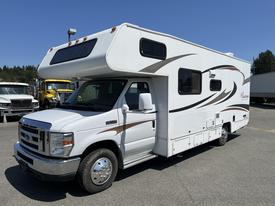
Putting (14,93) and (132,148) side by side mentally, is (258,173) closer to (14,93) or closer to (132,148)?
(132,148)

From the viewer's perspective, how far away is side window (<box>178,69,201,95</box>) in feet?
19.1

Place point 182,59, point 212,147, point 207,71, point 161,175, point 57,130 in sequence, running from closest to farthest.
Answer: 1. point 57,130
2. point 161,175
3. point 182,59
4. point 207,71
5. point 212,147

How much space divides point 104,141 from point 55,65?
2.24 meters

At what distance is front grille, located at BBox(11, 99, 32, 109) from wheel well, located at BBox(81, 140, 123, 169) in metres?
10.9

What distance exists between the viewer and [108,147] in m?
4.61

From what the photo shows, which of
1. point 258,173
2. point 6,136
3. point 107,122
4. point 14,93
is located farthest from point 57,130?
point 14,93

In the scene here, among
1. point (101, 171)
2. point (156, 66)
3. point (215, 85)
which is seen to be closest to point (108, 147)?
point (101, 171)

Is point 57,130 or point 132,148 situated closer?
point 57,130

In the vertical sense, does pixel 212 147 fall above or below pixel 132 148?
below

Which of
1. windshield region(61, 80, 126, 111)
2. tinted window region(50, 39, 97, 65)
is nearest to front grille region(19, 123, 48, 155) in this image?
windshield region(61, 80, 126, 111)

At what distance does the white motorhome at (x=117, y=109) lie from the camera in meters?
4.02

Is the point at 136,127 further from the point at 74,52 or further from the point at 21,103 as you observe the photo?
the point at 21,103

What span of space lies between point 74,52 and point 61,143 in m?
2.15

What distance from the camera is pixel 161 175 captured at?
17.1ft
